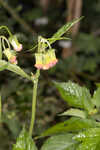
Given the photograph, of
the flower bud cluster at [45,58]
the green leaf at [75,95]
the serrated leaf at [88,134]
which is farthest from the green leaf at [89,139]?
the flower bud cluster at [45,58]

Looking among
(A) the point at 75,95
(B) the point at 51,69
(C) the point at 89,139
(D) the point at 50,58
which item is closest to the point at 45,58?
(D) the point at 50,58

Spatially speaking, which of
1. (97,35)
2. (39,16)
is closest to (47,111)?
(97,35)

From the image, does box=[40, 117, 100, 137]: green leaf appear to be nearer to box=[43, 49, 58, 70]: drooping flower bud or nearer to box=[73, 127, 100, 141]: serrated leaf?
box=[73, 127, 100, 141]: serrated leaf

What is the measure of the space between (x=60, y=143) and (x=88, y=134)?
4.4 inches

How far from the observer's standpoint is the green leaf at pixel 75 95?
77cm

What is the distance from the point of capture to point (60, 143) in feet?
2.48

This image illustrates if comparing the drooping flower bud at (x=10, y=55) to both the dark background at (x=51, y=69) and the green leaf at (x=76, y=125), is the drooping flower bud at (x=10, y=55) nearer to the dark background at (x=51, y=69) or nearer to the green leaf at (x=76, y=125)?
the dark background at (x=51, y=69)

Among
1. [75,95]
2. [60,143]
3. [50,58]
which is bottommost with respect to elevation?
[60,143]

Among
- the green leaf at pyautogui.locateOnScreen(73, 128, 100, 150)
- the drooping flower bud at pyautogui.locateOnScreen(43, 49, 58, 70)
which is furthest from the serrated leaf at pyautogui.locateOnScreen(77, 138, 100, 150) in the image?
the drooping flower bud at pyautogui.locateOnScreen(43, 49, 58, 70)

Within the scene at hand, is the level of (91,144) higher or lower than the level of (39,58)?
lower

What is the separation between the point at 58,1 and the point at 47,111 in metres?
2.01

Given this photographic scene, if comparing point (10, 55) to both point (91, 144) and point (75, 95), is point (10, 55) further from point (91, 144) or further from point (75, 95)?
point (91, 144)

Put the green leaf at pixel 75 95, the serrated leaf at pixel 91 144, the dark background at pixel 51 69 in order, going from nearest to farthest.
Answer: the serrated leaf at pixel 91 144 < the green leaf at pixel 75 95 < the dark background at pixel 51 69

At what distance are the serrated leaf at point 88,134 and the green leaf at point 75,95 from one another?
0.11 metres
